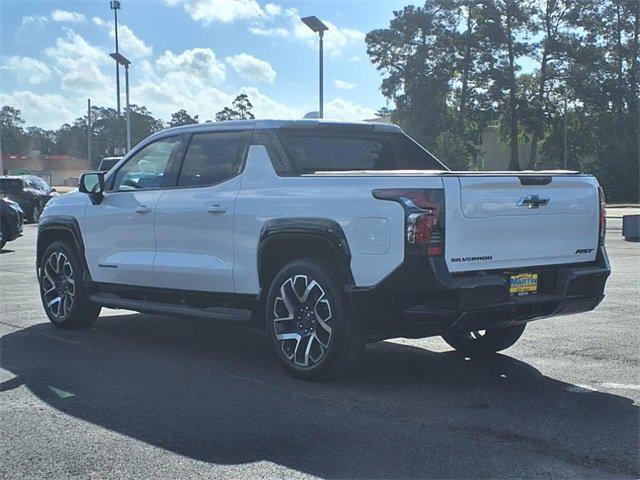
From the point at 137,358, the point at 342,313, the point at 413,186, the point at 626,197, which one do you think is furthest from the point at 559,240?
the point at 626,197

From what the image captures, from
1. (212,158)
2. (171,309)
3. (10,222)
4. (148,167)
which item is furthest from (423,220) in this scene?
(10,222)

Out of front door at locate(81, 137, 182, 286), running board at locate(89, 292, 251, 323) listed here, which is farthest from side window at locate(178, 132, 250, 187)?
running board at locate(89, 292, 251, 323)

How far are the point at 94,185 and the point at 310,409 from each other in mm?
3615

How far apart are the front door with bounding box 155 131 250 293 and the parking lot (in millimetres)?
712

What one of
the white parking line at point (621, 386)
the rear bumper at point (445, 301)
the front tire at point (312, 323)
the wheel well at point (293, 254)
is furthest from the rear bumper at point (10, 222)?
the white parking line at point (621, 386)

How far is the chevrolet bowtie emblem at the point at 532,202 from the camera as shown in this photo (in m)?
5.25

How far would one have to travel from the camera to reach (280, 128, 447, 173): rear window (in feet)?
20.7

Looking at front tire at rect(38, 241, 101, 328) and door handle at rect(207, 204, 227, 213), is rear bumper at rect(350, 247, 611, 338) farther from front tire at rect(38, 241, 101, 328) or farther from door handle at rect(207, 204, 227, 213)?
front tire at rect(38, 241, 101, 328)

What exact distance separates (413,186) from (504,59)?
5623 cm

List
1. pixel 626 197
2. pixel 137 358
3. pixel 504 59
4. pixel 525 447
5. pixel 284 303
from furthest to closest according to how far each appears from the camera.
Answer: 1. pixel 504 59
2. pixel 626 197
3. pixel 137 358
4. pixel 284 303
5. pixel 525 447

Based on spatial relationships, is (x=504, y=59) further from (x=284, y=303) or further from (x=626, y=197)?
(x=284, y=303)

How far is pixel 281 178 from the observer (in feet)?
19.0

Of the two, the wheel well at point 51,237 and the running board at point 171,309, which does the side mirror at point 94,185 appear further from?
the running board at point 171,309

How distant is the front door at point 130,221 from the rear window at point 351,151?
123cm
